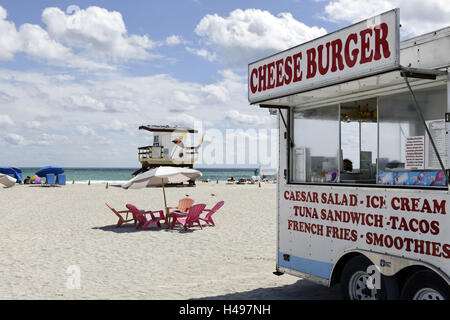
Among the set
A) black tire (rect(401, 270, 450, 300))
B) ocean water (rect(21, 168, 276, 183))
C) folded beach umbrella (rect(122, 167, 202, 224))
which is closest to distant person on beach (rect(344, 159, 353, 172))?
black tire (rect(401, 270, 450, 300))

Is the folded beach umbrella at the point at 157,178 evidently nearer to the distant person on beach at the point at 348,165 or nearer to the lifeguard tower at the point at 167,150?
the distant person on beach at the point at 348,165

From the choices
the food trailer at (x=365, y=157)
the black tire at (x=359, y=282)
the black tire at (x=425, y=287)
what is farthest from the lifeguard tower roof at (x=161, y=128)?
the black tire at (x=425, y=287)

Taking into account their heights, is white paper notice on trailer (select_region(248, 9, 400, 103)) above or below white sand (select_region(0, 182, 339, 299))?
above

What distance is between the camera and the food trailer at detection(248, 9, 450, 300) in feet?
14.7

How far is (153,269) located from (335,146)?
14.0ft

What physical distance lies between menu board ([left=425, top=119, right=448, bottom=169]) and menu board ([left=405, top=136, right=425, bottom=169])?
0.20ft

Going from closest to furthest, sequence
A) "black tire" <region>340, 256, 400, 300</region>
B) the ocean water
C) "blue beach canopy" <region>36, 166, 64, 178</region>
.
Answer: "black tire" <region>340, 256, 400, 300</region> → "blue beach canopy" <region>36, 166, 64, 178</region> → the ocean water

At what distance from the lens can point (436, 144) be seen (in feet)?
15.1

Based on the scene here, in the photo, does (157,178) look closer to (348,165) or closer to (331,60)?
(348,165)

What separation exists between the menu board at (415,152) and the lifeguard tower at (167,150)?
42.7m

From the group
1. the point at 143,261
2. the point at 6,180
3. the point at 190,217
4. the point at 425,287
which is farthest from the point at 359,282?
the point at 6,180

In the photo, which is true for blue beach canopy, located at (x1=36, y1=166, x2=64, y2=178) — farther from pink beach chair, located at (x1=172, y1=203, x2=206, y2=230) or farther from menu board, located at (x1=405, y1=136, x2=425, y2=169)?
menu board, located at (x1=405, y1=136, x2=425, y2=169)

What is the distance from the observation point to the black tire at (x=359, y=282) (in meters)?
4.84

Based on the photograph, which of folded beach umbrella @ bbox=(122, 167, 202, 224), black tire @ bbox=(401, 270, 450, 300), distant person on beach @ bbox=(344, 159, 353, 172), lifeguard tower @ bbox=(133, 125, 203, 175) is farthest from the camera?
lifeguard tower @ bbox=(133, 125, 203, 175)
